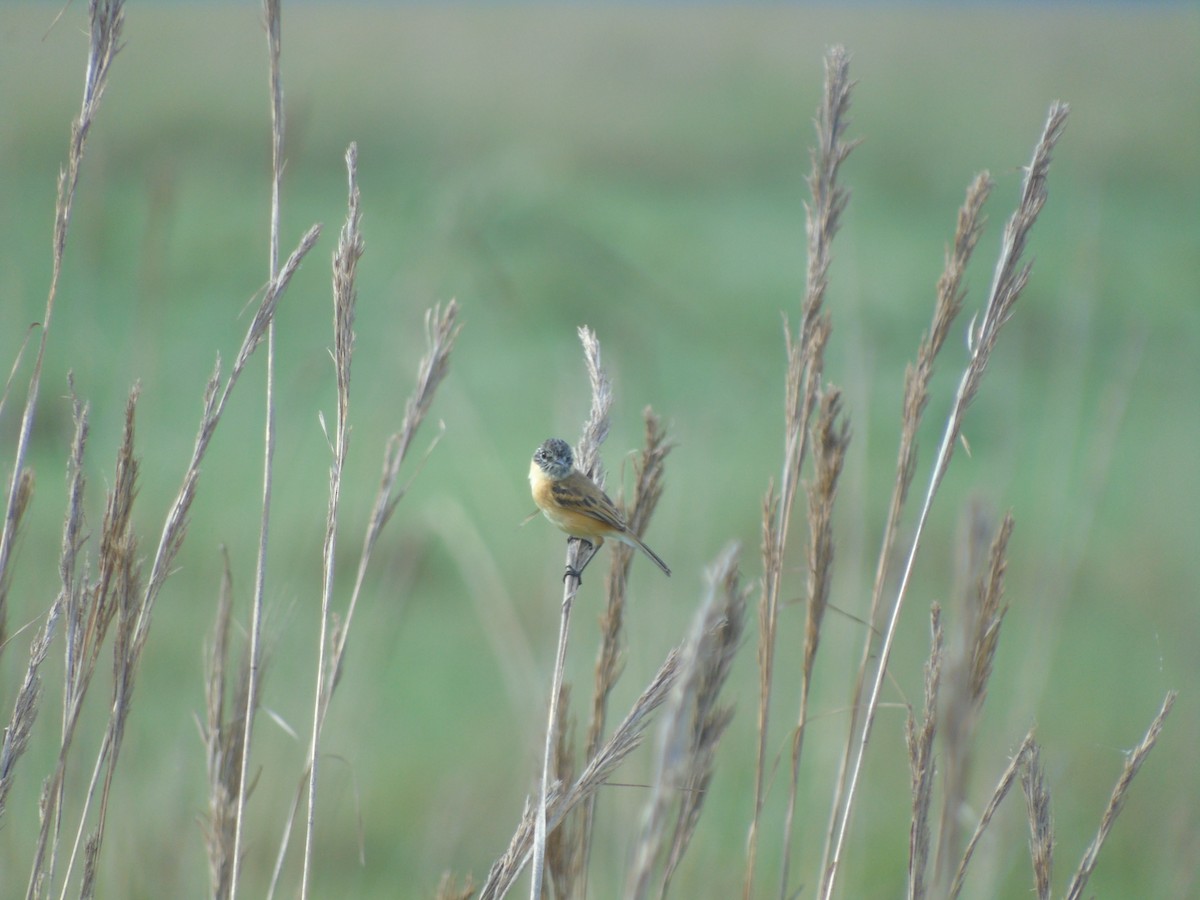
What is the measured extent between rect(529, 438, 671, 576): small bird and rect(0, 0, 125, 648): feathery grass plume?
0.70 m

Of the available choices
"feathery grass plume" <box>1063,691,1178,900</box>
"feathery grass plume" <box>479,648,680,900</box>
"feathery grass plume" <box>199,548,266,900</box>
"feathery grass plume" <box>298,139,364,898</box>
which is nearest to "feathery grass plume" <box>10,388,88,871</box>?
"feathery grass plume" <box>199,548,266,900</box>

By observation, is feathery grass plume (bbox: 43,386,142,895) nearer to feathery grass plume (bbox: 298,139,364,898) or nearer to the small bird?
feathery grass plume (bbox: 298,139,364,898)

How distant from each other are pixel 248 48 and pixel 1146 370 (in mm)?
4576

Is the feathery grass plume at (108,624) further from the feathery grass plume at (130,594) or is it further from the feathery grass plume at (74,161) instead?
the feathery grass plume at (74,161)

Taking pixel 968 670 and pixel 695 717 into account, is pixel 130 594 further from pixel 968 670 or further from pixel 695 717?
pixel 968 670

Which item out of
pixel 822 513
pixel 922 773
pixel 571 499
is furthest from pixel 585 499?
pixel 922 773

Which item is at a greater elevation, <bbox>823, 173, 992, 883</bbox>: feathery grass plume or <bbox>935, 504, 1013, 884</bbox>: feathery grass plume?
<bbox>823, 173, 992, 883</bbox>: feathery grass plume

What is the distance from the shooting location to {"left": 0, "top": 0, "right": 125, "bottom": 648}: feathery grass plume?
99 centimetres

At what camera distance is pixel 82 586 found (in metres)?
1.05

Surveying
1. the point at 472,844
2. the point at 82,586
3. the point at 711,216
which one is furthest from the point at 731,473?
the point at 82,586

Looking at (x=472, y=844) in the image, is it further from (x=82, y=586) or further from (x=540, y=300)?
(x=540, y=300)

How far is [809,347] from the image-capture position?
1172mm

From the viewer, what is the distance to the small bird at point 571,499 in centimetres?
140

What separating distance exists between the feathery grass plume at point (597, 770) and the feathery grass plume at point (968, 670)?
0.85ft
